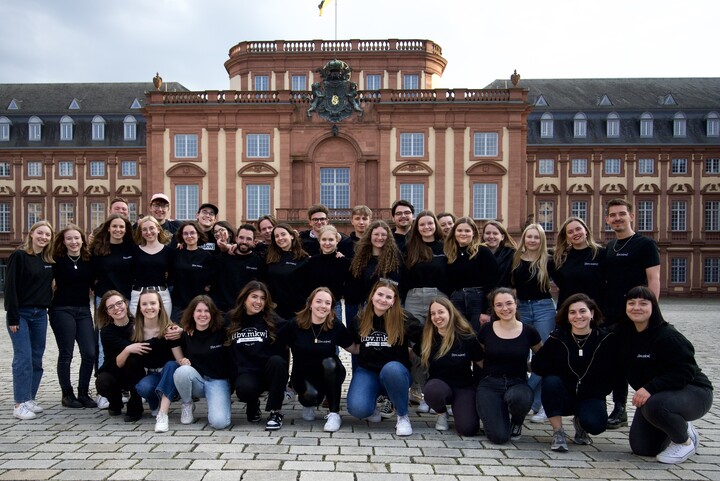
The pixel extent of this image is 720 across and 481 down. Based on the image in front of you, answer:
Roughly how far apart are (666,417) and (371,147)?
1220 inches

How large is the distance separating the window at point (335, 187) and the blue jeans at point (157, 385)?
29.3 metres

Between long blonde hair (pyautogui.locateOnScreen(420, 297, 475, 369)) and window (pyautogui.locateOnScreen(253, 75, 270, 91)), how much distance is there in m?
36.3

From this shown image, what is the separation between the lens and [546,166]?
1777 inches

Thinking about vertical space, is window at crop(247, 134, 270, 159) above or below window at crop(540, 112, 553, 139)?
below

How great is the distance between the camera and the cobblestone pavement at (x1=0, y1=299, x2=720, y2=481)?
18.7ft

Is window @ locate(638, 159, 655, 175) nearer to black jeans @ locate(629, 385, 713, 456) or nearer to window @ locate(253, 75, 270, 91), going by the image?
window @ locate(253, 75, 270, 91)

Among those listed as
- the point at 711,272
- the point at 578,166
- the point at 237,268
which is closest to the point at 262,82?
the point at 578,166

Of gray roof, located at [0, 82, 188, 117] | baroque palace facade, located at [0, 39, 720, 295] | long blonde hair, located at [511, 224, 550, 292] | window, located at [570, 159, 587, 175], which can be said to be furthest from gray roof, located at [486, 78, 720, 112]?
long blonde hair, located at [511, 224, 550, 292]

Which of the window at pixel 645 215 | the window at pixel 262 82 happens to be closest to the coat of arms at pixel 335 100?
the window at pixel 262 82

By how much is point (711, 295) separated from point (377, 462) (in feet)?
143

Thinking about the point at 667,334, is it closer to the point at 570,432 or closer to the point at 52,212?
the point at 570,432

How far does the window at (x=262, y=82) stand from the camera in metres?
42.0

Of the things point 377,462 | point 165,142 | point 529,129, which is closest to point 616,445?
point 377,462

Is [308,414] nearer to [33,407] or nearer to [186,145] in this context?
[33,407]
